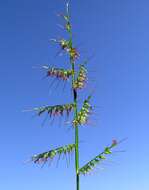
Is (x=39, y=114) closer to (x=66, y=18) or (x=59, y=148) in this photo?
(x=59, y=148)

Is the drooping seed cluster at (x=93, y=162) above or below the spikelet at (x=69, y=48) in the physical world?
below

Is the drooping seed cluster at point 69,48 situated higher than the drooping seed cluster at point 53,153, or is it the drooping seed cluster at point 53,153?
the drooping seed cluster at point 69,48

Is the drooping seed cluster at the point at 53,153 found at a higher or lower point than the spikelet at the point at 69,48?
lower

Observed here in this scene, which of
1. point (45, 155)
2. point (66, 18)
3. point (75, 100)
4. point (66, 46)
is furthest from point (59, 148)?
point (66, 18)

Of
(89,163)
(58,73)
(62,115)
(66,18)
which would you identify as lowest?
(89,163)

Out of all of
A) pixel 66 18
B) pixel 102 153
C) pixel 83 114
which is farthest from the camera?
pixel 66 18
